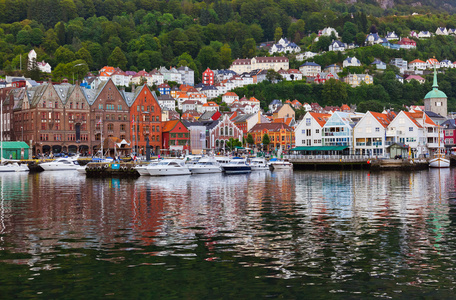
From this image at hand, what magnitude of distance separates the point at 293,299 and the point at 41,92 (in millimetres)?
97436

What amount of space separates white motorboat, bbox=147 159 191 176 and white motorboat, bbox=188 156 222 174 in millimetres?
3137

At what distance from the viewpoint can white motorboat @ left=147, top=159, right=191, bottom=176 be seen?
63125 millimetres

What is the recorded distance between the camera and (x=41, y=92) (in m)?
101

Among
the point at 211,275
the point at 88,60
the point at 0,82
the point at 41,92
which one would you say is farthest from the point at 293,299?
the point at 88,60

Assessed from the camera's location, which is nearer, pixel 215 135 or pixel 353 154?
pixel 353 154

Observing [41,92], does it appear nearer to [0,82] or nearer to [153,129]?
[153,129]

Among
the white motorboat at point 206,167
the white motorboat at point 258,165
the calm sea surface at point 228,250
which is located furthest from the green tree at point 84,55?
the calm sea surface at point 228,250

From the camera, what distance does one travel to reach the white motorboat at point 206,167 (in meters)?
70.4

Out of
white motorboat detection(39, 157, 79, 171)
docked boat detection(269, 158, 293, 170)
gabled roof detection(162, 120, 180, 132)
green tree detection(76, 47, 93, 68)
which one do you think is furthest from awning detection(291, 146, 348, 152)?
green tree detection(76, 47, 93, 68)

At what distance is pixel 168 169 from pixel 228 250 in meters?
46.6

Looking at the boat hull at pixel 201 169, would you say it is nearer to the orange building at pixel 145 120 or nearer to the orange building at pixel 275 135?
the orange building at pixel 145 120

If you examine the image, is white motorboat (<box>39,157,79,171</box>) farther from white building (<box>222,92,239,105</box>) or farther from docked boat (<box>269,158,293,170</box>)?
white building (<box>222,92,239,105</box>)

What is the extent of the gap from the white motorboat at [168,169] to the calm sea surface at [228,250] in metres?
30.5

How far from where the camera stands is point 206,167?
71125 millimetres
